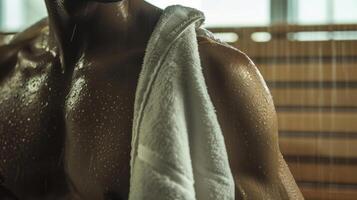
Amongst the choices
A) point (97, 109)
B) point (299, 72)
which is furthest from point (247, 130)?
point (299, 72)

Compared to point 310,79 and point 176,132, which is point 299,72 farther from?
point 176,132

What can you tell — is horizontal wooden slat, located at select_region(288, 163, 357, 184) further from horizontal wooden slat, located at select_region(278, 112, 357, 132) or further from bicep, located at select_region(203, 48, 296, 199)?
bicep, located at select_region(203, 48, 296, 199)

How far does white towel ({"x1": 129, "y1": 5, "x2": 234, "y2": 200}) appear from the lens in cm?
83

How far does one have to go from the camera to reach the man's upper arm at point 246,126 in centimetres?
91

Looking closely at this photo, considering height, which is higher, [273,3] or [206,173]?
[206,173]

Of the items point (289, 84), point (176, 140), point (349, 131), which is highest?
point (176, 140)

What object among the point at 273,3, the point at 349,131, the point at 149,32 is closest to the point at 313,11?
the point at 273,3

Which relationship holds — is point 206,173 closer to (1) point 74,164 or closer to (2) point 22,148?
(1) point 74,164

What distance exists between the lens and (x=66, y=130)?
1076 millimetres

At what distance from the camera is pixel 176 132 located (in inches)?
33.8

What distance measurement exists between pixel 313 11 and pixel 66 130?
113 inches

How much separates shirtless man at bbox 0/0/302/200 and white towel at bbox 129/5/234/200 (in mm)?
61

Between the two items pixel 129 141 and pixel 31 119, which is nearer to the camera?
pixel 129 141

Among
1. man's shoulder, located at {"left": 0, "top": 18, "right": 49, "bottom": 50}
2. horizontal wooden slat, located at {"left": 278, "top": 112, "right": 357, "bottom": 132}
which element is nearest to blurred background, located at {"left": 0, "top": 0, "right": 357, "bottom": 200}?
horizontal wooden slat, located at {"left": 278, "top": 112, "right": 357, "bottom": 132}
